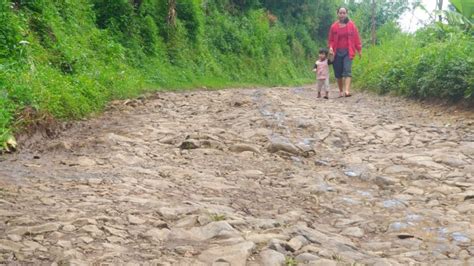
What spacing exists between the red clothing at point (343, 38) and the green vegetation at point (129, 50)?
4.23m

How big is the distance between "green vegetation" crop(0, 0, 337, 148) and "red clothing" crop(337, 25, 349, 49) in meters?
4.23

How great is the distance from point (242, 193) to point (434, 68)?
18.8 ft

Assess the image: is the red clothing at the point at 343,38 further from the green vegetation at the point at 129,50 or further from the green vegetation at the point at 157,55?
the green vegetation at the point at 129,50

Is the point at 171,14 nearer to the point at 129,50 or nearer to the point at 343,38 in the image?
the point at 129,50

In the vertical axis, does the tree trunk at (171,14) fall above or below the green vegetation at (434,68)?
above

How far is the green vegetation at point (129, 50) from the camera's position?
648 centimetres

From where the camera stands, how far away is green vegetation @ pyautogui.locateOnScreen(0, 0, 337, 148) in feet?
21.3

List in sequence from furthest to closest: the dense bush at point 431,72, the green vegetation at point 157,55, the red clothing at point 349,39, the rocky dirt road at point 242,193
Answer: the red clothing at point 349,39 → the dense bush at point 431,72 → the green vegetation at point 157,55 → the rocky dirt road at point 242,193

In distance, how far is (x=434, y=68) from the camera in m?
8.40

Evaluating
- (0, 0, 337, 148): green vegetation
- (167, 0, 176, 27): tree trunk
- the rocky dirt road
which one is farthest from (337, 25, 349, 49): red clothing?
(167, 0, 176, 27): tree trunk

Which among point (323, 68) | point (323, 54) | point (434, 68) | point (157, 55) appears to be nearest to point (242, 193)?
point (434, 68)

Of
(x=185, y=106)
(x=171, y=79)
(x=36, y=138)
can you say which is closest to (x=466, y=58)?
(x=185, y=106)

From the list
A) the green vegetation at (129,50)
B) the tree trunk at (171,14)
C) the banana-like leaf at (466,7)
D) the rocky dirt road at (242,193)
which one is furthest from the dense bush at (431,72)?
the tree trunk at (171,14)

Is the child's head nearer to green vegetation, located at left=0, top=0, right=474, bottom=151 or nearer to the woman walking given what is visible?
the woman walking
